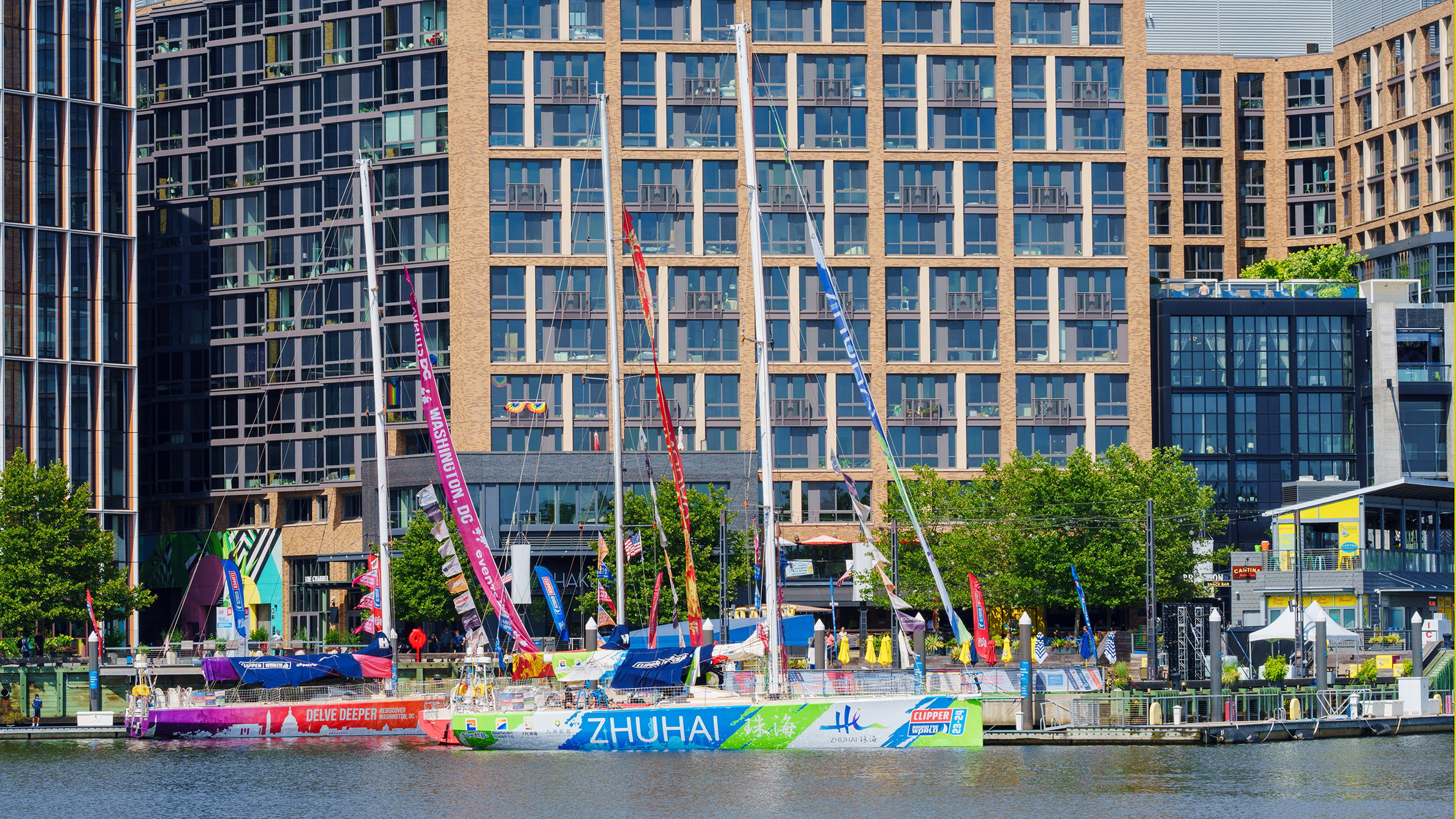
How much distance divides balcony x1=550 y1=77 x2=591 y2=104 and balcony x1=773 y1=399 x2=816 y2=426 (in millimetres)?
22210

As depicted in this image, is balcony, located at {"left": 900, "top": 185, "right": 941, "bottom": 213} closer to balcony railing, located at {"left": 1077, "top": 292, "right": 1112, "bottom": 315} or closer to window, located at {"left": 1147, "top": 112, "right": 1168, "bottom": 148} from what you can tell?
balcony railing, located at {"left": 1077, "top": 292, "right": 1112, "bottom": 315}

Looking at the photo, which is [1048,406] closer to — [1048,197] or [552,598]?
[1048,197]

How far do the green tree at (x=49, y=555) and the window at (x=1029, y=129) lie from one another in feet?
201

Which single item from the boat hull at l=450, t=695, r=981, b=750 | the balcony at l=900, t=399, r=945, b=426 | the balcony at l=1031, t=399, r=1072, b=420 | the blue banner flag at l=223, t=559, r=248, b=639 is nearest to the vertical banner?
the boat hull at l=450, t=695, r=981, b=750

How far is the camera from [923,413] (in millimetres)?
134750

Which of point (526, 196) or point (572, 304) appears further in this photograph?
point (526, 196)

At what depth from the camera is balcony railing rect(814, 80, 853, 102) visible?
445 ft

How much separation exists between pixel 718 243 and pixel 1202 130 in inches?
1923

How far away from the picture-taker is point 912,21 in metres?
137

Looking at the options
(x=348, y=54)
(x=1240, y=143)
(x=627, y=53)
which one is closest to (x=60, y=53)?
(x=348, y=54)

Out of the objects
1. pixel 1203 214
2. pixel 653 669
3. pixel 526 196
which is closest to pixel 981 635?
pixel 653 669

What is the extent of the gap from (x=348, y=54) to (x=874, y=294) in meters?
37.8

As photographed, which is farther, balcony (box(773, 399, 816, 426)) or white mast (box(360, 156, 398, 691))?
balcony (box(773, 399, 816, 426))

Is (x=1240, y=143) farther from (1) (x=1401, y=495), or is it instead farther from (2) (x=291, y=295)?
(2) (x=291, y=295)
